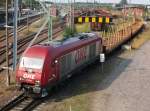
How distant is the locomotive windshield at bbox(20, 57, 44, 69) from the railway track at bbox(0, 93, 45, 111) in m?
1.73

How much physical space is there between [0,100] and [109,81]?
26.8 ft

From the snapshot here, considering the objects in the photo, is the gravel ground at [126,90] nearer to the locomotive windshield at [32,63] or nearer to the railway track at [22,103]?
the railway track at [22,103]

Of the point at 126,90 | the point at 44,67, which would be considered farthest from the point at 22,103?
the point at 126,90

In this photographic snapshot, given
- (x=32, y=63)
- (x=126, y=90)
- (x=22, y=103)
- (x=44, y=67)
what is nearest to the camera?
(x=22, y=103)

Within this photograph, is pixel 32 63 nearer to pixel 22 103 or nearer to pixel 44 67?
pixel 44 67

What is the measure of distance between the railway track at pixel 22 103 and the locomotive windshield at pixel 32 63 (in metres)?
1.73

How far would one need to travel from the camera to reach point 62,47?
72.9 feet

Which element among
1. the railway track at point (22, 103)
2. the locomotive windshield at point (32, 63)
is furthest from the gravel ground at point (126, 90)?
the locomotive windshield at point (32, 63)

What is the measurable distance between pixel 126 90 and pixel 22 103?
685 cm

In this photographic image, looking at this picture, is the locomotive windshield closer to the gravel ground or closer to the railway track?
the railway track

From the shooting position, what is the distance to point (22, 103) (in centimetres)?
1959

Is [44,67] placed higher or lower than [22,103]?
higher

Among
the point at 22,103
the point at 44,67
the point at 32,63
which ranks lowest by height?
the point at 22,103

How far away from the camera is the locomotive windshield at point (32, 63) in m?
20.1
